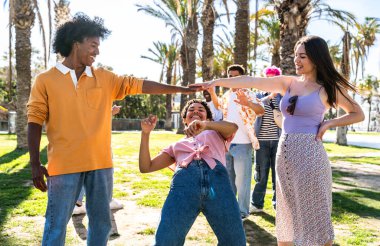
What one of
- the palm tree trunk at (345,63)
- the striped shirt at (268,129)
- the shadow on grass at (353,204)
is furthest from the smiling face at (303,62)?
the palm tree trunk at (345,63)

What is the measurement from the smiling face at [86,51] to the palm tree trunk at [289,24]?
23.3ft

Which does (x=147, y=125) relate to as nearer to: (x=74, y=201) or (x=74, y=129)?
(x=74, y=129)

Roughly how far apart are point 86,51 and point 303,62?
1.75 m

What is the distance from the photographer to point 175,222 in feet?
8.67

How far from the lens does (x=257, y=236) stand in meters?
4.65

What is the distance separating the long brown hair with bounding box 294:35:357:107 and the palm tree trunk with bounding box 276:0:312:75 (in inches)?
245

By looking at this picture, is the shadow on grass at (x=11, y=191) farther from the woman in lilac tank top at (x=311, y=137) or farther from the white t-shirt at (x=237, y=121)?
the woman in lilac tank top at (x=311, y=137)

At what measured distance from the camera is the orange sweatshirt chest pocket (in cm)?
287

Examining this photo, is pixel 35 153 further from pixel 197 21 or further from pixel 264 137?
pixel 197 21

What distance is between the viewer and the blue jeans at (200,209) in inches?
104

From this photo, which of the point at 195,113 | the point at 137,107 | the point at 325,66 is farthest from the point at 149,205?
the point at 137,107

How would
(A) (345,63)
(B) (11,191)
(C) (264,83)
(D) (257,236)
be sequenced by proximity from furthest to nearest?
(A) (345,63)
(B) (11,191)
(D) (257,236)
(C) (264,83)

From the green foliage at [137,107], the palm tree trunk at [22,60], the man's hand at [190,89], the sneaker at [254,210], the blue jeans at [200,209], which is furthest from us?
the green foliage at [137,107]

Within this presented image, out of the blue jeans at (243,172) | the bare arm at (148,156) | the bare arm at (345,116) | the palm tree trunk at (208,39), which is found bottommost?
the blue jeans at (243,172)
